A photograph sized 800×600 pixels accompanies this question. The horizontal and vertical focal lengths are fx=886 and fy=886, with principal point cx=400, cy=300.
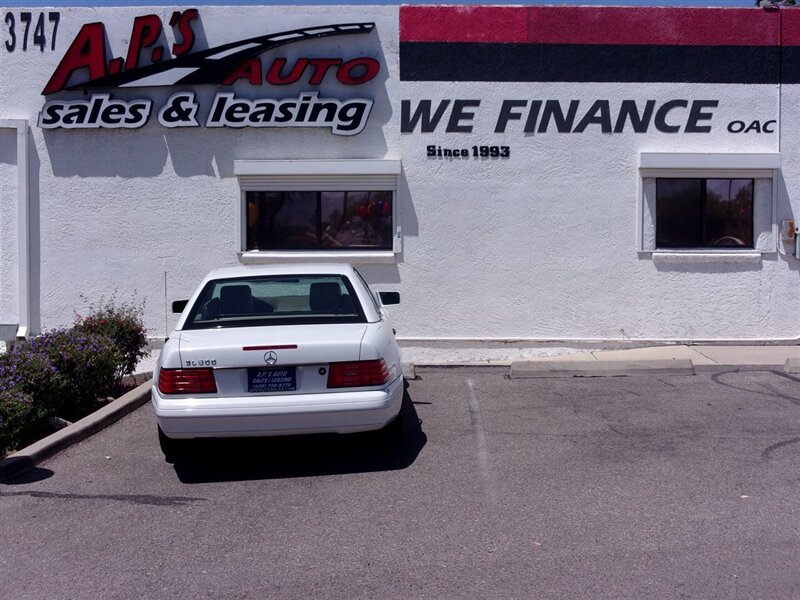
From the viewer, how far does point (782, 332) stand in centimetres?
1283

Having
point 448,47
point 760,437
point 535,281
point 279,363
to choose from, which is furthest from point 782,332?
point 279,363

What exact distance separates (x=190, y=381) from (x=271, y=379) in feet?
2.04

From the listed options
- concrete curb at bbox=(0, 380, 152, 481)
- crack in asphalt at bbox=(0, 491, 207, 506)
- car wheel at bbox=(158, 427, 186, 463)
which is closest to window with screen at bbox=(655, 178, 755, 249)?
concrete curb at bbox=(0, 380, 152, 481)

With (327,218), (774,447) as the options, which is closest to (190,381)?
(774,447)

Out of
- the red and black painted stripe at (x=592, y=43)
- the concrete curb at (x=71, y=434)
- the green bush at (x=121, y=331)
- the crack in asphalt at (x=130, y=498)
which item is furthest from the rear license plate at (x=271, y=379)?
the red and black painted stripe at (x=592, y=43)

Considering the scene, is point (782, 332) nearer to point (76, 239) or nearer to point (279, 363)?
point (279, 363)

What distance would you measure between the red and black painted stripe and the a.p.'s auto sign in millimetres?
928

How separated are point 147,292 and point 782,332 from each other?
30.2 feet

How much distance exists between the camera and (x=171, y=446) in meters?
7.34

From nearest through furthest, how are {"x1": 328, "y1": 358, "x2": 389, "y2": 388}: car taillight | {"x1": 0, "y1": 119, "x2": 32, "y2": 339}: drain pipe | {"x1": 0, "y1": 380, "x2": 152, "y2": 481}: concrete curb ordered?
{"x1": 328, "y1": 358, "x2": 389, "y2": 388}: car taillight
{"x1": 0, "y1": 380, "x2": 152, "y2": 481}: concrete curb
{"x1": 0, "y1": 119, "x2": 32, "y2": 339}: drain pipe

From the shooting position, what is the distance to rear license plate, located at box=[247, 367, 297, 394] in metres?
6.86

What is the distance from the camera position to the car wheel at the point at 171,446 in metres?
7.30

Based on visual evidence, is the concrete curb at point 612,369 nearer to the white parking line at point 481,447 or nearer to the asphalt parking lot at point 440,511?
the white parking line at point 481,447

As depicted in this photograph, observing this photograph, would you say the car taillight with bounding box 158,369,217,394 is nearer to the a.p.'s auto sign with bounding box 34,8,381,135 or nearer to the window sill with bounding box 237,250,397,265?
the window sill with bounding box 237,250,397,265
